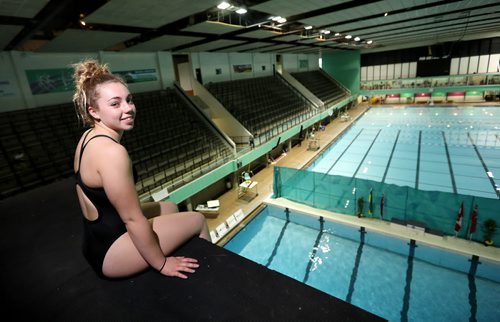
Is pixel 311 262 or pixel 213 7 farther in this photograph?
pixel 311 262

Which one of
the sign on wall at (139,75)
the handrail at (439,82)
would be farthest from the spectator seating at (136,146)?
→ the handrail at (439,82)

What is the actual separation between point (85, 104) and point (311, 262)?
21.3 ft

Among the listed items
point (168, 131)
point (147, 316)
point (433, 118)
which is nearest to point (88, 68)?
point (147, 316)

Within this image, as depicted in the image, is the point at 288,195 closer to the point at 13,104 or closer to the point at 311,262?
the point at 311,262

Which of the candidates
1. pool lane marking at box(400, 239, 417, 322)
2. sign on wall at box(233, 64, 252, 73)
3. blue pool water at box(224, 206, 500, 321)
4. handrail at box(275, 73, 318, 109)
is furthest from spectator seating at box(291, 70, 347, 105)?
pool lane marking at box(400, 239, 417, 322)

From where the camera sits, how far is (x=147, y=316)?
99cm

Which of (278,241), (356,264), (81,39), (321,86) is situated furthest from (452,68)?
(81,39)

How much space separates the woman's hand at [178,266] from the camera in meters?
1.18

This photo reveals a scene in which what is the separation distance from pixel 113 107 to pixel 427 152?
15.4m

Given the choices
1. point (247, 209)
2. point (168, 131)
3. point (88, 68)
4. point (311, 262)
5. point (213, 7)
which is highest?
point (213, 7)

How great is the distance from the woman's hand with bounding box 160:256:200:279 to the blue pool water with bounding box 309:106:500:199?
1065cm

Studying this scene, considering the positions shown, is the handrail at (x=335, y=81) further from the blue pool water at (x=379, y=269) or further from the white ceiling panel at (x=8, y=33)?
the white ceiling panel at (x=8, y=33)

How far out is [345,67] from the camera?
27.8m

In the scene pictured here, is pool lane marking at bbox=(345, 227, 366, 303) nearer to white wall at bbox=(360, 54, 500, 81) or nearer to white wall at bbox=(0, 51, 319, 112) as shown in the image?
white wall at bbox=(0, 51, 319, 112)
